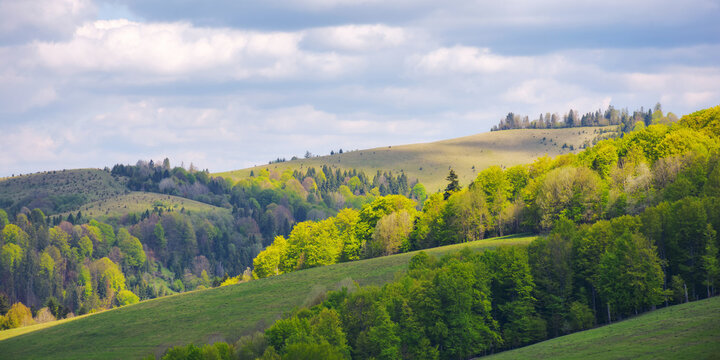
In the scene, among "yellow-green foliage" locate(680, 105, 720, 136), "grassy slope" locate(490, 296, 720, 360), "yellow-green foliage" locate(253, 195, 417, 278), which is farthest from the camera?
"yellow-green foliage" locate(253, 195, 417, 278)

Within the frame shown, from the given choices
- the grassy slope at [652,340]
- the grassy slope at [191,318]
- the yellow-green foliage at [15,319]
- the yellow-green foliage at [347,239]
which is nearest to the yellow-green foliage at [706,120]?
the grassy slope at [191,318]

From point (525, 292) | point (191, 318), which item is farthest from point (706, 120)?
point (191, 318)

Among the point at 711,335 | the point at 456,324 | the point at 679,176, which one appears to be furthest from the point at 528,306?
the point at 679,176

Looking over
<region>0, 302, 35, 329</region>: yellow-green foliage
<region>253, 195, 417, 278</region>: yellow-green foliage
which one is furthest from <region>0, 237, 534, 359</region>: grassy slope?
<region>0, 302, 35, 329</region>: yellow-green foliage

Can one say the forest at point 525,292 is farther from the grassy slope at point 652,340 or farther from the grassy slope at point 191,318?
the grassy slope at point 191,318

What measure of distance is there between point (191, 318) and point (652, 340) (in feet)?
199

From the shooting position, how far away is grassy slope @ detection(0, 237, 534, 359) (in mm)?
81562

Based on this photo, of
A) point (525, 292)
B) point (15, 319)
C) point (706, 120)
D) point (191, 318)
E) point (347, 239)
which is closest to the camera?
point (525, 292)

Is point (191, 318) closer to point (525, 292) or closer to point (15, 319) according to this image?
point (525, 292)

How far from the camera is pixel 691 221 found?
242 feet

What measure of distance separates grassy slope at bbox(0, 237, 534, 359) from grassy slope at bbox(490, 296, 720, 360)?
32.9 meters

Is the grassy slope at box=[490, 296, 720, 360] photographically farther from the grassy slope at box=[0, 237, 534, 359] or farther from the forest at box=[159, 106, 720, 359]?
the grassy slope at box=[0, 237, 534, 359]

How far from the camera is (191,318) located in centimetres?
8975

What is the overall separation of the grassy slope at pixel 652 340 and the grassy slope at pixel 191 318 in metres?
32.9
